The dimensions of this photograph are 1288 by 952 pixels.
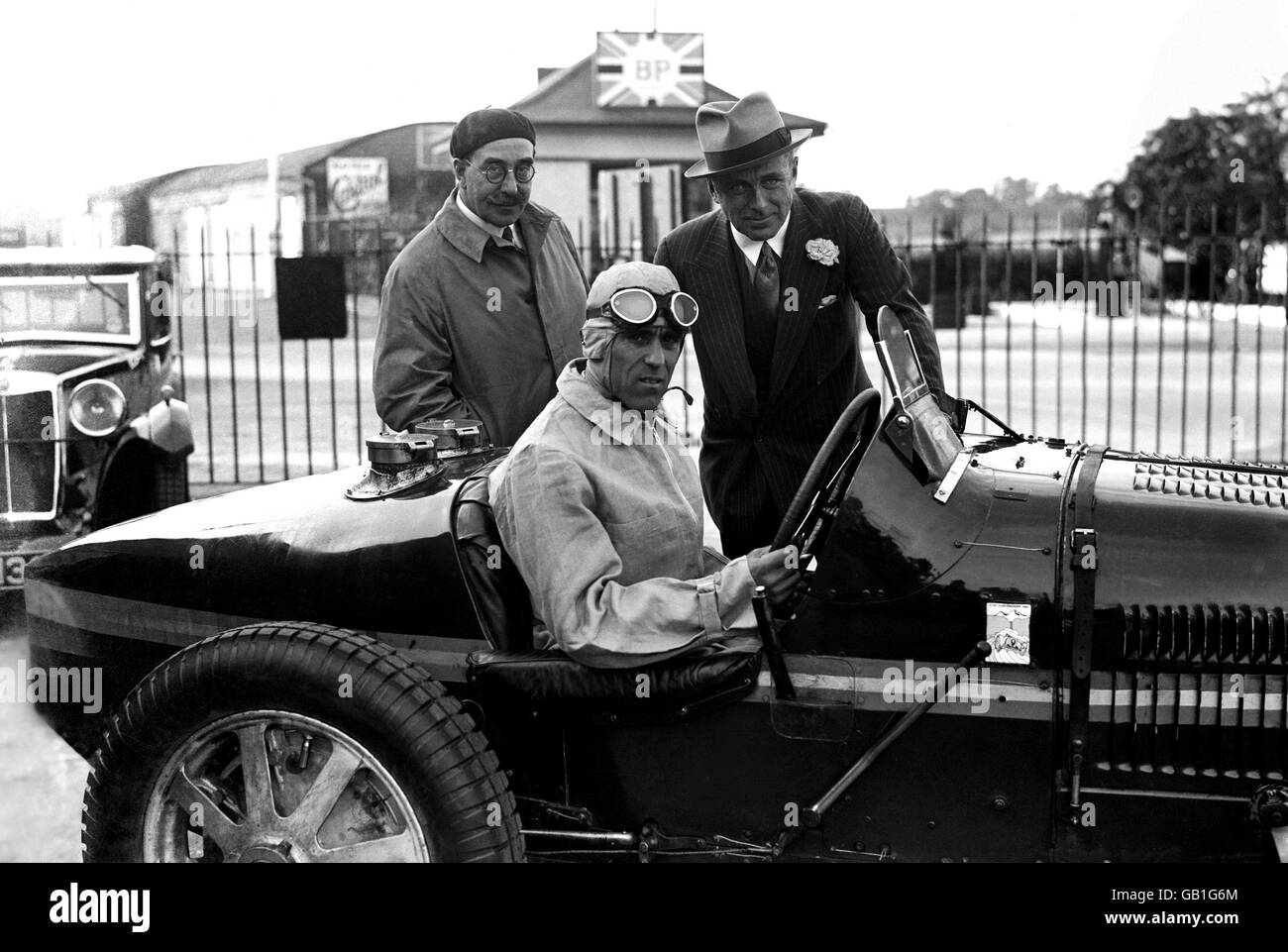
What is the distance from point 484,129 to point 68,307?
9.33 ft

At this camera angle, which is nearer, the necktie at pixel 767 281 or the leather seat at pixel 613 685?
the leather seat at pixel 613 685

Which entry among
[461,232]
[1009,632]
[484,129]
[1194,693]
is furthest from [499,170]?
[1194,693]

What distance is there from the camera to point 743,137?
3758 mm

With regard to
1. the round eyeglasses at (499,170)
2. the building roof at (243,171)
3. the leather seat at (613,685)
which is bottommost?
the leather seat at (613,685)

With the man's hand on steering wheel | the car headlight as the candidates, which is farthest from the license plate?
the man's hand on steering wheel

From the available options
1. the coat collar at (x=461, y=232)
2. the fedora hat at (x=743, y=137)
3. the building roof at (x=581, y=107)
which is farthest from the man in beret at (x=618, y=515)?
the building roof at (x=581, y=107)

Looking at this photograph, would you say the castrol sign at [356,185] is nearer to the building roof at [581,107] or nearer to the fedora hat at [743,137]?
the building roof at [581,107]

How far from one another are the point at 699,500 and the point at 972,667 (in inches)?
30.6

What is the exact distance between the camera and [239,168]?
12.7m

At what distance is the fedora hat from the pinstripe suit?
264mm

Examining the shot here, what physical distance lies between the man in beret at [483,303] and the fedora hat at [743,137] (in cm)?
55

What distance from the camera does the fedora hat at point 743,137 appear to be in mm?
3756

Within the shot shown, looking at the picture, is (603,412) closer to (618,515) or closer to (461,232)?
(618,515)

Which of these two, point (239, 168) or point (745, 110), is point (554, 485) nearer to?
point (745, 110)
